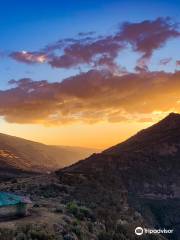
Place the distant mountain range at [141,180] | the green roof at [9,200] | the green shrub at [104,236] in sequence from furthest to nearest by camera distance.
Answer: the distant mountain range at [141,180]
the green roof at [9,200]
the green shrub at [104,236]

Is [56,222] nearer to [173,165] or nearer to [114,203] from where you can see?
[114,203]

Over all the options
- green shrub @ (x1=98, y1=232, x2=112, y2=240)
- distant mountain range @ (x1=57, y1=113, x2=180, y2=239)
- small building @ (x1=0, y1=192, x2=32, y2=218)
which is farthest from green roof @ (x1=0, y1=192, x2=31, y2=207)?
distant mountain range @ (x1=57, y1=113, x2=180, y2=239)

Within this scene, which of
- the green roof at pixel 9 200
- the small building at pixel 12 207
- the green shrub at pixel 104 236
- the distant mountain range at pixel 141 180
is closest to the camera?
the green shrub at pixel 104 236

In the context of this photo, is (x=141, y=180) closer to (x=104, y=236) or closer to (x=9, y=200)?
(x=104, y=236)

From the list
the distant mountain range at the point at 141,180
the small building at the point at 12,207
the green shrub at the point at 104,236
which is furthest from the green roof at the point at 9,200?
the distant mountain range at the point at 141,180

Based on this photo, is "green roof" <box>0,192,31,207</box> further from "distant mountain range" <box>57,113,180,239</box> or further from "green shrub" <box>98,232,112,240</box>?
"distant mountain range" <box>57,113,180,239</box>

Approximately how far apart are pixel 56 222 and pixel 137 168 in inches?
1878

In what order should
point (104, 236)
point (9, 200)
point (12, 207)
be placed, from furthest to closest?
point (9, 200) < point (12, 207) < point (104, 236)

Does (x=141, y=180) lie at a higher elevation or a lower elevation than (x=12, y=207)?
higher

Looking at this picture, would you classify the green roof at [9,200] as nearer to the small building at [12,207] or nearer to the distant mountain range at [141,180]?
the small building at [12,207]

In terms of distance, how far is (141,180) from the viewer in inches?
2657

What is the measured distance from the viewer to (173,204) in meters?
59.8

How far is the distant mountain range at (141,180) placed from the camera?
51562 millimetres

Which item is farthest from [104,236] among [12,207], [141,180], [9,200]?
[141,180]
